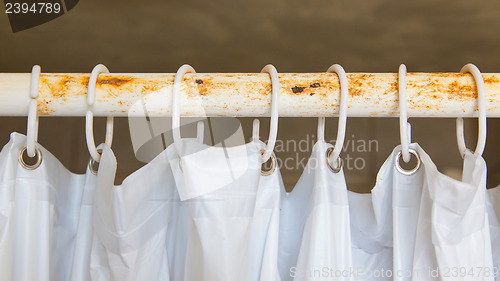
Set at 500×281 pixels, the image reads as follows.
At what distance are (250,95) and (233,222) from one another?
4.6 inches

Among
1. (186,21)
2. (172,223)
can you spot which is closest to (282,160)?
(186,21)

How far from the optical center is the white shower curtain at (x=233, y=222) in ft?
1.59

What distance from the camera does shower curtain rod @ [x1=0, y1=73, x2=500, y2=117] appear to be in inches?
19.4

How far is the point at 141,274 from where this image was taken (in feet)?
1.73

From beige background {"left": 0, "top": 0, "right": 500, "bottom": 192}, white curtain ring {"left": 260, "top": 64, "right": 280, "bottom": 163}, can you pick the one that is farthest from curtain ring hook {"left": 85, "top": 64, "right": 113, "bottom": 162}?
beige background {"left": 0, "top": 0, "right": 500, "bottom": 192}

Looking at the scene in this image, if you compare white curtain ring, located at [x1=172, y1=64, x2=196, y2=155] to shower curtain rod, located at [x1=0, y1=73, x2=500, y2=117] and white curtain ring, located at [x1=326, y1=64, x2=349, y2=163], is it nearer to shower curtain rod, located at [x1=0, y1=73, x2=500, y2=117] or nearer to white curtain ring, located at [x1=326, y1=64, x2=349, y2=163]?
shower curtain rod, located at [x1=0, y1=73, x2=500, y2=117]

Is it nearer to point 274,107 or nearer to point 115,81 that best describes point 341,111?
point 274,107

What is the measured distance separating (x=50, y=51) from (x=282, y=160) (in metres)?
0.55

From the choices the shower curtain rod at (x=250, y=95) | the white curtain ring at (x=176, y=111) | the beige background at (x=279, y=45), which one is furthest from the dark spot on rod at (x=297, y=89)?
the beige background at (x=279, y=45)

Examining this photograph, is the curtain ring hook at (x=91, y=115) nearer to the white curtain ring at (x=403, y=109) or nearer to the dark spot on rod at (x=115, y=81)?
the dark spot on rod at (x=115, y=81)

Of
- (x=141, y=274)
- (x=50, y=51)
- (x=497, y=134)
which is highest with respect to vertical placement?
(x=50, y=51)

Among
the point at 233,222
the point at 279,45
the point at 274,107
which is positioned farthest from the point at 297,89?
the point at 279,45

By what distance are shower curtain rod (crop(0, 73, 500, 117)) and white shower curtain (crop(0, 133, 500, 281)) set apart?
0.04 meters

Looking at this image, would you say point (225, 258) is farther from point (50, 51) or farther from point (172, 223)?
point (50, 51)
